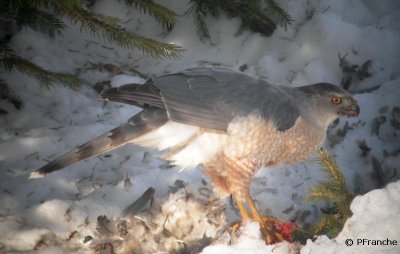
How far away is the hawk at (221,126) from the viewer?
3229 millimetres

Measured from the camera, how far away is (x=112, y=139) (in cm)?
319

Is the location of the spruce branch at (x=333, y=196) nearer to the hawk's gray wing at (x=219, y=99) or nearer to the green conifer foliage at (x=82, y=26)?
the hawk's gray wing at (x=219, y=99)

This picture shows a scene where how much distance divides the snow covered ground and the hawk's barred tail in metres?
0.42

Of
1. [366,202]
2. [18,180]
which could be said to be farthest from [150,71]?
[366,202]

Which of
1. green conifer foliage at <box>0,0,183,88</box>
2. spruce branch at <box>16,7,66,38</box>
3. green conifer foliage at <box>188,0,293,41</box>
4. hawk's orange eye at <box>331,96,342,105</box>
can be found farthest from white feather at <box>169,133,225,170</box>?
green conifer foliage at <box>188,0,293,41</box>

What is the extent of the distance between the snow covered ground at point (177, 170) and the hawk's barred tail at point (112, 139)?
0.42 metres

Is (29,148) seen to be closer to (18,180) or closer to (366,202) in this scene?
(18,180)

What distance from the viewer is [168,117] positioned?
3277 millimetres

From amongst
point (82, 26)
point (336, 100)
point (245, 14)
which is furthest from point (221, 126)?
point (245, 14)

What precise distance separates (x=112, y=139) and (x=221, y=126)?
813mm

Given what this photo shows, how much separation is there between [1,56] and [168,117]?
1.45 metres

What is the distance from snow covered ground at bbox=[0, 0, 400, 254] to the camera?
10.3 feet

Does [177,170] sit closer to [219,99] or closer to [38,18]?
[219,99]

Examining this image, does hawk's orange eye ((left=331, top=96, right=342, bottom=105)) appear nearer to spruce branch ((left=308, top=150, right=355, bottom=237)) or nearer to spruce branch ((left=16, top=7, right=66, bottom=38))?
spruce branch ((left=308, top=150, right=355, bottom=237))
